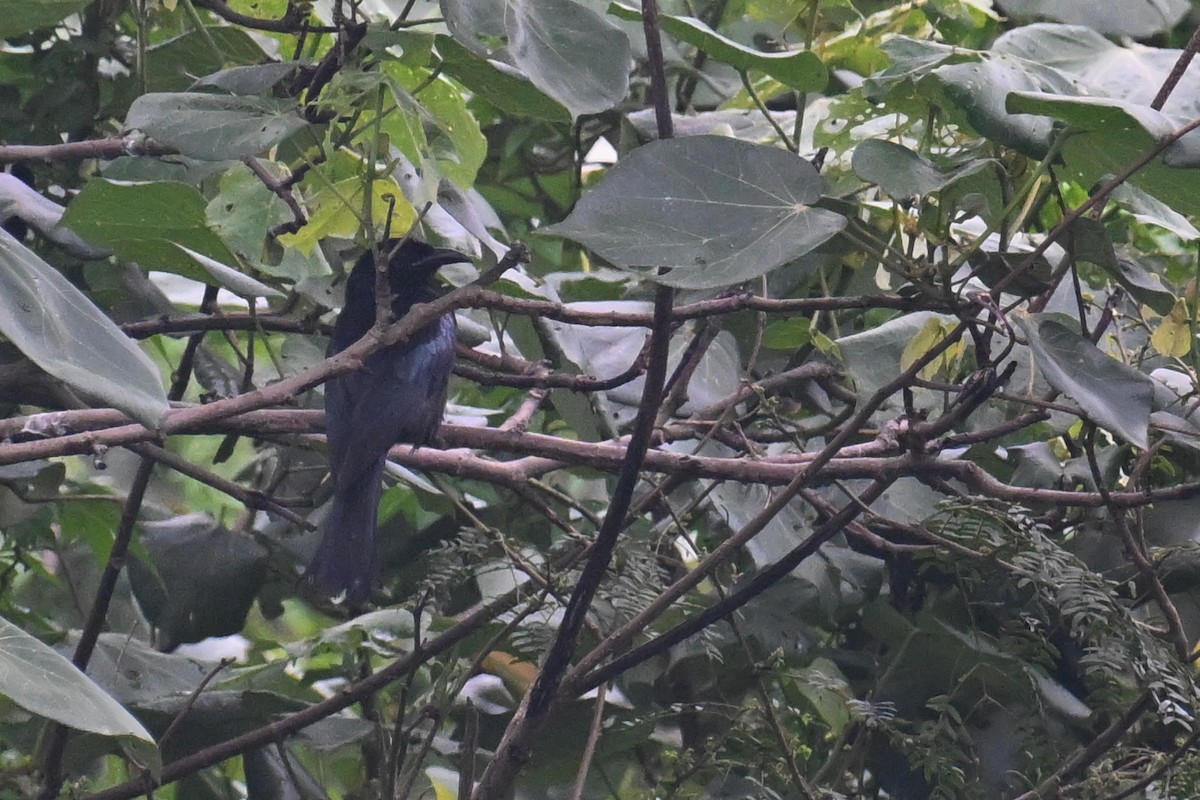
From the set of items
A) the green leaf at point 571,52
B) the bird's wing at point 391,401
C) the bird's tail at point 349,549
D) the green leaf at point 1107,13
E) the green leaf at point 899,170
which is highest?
the green leaf at point 571,52

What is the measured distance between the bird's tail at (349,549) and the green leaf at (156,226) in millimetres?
821

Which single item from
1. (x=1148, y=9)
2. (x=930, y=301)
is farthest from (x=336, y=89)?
(x=1148, y=9)

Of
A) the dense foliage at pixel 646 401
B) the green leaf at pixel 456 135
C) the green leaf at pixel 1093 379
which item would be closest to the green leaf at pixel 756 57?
the dense foliage at pixel 646 401

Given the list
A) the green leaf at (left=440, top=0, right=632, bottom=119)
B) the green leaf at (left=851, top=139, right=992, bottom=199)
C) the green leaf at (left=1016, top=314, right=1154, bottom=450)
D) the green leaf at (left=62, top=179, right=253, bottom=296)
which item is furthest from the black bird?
the green leaf at (left=1016, top=314, right=1154, bottom=450)

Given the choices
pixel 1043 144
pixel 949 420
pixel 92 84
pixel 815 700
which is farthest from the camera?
pixel 92 84

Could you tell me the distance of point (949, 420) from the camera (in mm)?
1927

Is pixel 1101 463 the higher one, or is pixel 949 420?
pixel 949 420

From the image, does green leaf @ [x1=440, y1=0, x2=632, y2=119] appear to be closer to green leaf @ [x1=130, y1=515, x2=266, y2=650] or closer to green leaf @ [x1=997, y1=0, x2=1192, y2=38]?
green leaf @ [x1=130, y1=515, x2=266, y2=650]

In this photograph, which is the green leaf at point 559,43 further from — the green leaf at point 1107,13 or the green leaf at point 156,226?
the green leaf at point 1107,13

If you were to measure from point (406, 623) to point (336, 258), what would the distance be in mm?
793

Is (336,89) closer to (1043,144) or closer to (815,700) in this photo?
(1043,144)

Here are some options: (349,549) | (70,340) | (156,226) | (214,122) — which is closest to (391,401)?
(349,549)

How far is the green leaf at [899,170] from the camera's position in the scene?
1.68 m

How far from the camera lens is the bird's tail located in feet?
9.18
